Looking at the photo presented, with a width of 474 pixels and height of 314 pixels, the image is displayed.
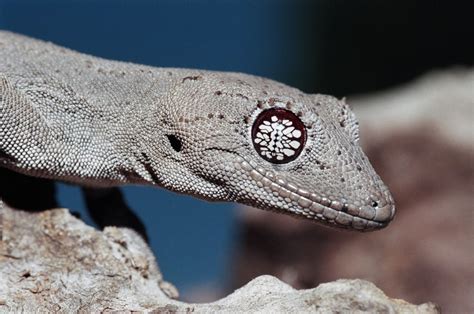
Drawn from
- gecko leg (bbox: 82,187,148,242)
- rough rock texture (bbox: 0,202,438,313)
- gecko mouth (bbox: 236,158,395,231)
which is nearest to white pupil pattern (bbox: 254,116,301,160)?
gecko mouth (bbox: 236,158,395,231)

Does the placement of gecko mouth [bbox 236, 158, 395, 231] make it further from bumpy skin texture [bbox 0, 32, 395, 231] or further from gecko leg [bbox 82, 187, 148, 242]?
gecko leg [bbox 82, 187, 148, 242]

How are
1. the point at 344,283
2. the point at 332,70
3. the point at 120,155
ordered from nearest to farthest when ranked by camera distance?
1. the point at 344,283
2. the point at 120,155
3. the point at 332,70

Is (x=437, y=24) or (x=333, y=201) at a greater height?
(x=437, y=24)

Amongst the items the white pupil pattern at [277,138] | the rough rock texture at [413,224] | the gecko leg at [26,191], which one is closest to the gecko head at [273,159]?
the white pupil pattern at [277,138]

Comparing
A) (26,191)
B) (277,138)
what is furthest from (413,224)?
(26,191)

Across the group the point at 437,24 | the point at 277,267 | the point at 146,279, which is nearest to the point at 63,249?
the point at 146,279

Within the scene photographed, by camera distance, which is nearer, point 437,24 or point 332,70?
point 437,24

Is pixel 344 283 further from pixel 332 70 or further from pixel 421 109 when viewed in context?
pixel 332 70
